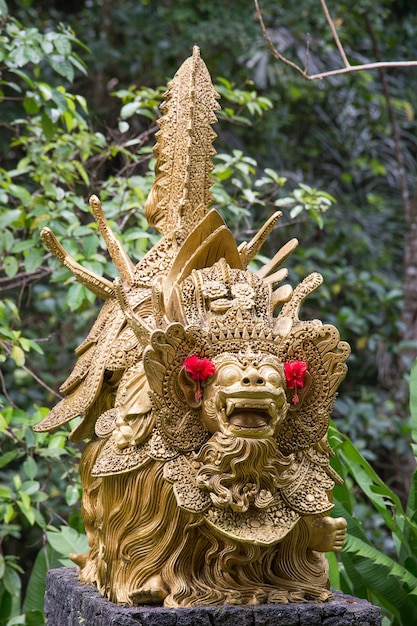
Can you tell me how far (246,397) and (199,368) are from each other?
179mm

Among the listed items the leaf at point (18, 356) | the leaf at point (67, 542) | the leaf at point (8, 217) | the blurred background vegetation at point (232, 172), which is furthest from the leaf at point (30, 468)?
the leaf at point (8, 217)

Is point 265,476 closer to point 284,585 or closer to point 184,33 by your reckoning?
point 284,585

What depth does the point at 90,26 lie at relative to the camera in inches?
297

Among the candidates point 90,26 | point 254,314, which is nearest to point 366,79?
point 90,26

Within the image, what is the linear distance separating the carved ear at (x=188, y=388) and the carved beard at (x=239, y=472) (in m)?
0.11

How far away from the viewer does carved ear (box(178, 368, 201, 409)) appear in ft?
9.37

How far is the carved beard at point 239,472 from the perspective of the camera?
273 centimetres

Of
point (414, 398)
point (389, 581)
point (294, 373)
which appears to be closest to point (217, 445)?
point (294, 373)

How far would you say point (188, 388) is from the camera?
2867 mm

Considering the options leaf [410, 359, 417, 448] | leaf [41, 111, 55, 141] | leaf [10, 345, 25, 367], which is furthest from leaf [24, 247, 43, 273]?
leaf [410, 359, 417, 448]

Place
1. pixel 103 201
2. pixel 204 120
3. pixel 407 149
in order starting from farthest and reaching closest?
pixel 407 149 < pixel 103 201 < pixel 204 120

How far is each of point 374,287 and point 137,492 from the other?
420cm

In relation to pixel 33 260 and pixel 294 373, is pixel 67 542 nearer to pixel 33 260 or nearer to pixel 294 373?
pixel 33 260

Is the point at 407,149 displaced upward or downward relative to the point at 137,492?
upward
